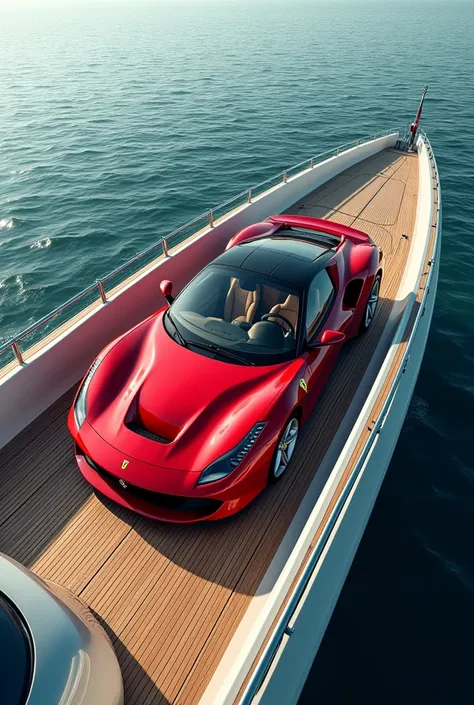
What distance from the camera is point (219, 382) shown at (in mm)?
4328

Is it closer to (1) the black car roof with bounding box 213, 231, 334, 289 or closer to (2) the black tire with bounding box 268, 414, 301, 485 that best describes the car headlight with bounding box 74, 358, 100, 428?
(2) the black tire with bounding box 268, 414, 301, 485

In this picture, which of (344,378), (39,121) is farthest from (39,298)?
(39,121)

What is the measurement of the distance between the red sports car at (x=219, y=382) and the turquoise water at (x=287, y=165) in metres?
2.33

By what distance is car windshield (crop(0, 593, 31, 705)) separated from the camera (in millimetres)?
1983

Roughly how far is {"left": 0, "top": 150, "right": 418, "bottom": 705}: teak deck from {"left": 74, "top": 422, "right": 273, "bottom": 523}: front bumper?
0.36 m

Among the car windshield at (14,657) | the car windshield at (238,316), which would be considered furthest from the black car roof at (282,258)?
the car windshield at (14,657)

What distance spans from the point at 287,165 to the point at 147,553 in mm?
19637

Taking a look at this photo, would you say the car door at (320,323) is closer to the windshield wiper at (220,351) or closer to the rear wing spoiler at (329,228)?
the windshield wiper at (220,351)

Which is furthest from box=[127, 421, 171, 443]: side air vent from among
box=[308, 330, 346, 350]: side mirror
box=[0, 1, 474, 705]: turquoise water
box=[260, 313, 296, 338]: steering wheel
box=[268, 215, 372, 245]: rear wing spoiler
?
box=[268, 215, 372, 245]: rear wing spoiler

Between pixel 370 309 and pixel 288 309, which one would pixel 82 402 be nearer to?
pixel 288 309

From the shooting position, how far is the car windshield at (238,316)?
4.66m

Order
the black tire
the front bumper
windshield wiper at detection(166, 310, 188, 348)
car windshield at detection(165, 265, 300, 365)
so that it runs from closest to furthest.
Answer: the front bumper < the black tire < car windshield at detection(165, 265, 300, 365) < windshield wiper at detection(166, 310, 188, 348)

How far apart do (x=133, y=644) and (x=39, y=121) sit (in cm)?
3032

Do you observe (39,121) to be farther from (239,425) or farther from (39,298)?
(239,425)
